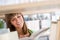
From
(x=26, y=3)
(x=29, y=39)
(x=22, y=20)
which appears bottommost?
(x=29, y=39)

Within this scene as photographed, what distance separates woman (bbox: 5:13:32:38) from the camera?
0.74m

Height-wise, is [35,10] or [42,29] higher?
[35,10]

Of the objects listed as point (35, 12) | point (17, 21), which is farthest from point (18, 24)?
point (35, 12)

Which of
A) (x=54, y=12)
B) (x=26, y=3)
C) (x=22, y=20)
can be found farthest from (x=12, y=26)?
(x=54, y=12)

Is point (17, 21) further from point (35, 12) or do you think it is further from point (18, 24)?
point (35, 12)

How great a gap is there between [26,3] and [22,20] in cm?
13

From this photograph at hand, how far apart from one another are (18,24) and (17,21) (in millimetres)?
23

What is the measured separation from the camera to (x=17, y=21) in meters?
0.75

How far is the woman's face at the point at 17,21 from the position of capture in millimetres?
739

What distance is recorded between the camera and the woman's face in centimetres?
74

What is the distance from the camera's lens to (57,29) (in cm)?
60

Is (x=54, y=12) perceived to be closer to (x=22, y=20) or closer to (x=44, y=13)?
(x=44, y=13)

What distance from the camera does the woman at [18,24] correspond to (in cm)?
74

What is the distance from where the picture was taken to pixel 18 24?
75 cm
